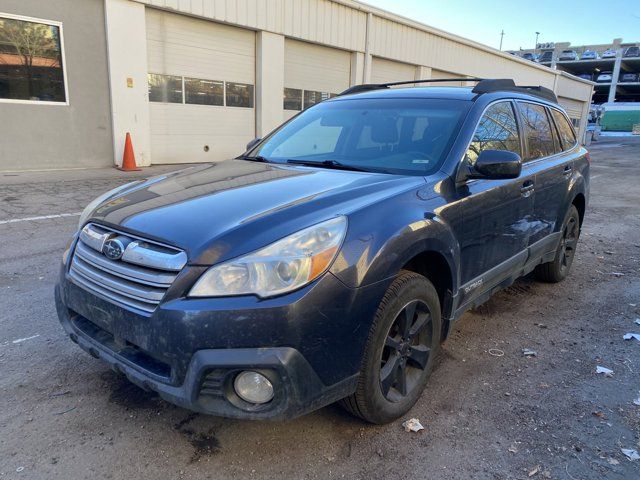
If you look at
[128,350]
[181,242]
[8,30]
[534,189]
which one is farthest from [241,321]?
[8,30]

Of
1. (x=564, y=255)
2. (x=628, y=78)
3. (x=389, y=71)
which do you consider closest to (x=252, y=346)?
(x=564, y=255)

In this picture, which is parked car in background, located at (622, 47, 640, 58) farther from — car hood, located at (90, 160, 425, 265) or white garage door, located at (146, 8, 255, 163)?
car hood, located at (90, 160, 425, 265)

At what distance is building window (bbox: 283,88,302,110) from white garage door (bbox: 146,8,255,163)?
1.32 m

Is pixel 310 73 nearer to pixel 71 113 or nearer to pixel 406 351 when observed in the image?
pixel 71 113

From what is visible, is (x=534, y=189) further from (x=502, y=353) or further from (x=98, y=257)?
(x=98, y=257)

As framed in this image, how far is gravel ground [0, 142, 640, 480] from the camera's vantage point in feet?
7.50

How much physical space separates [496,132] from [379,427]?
2.23 metres

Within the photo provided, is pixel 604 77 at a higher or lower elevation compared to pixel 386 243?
higher

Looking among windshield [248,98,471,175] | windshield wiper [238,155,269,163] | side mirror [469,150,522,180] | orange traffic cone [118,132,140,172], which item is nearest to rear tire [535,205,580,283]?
side mirror [469,150,522,180]

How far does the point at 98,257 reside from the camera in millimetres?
2412

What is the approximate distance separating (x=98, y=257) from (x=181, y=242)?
22.6 inches

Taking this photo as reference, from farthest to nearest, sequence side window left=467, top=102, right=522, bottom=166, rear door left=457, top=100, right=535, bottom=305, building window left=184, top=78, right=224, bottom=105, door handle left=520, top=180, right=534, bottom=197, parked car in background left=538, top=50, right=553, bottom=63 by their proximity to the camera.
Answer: parked car in background left=538, top=50, right=553, bottom=63, building window left=184, top=78, right=224, bottom=105, door handle left=520, top=180, right=534, bottom=197, side window left=467, top=102, right=522, bottom=166, rear door left=457, top=100, right=535, bottom=305

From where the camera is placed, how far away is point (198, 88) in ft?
45.0

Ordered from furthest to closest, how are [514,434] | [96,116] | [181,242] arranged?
[96,116], [514,434], [181,242]
